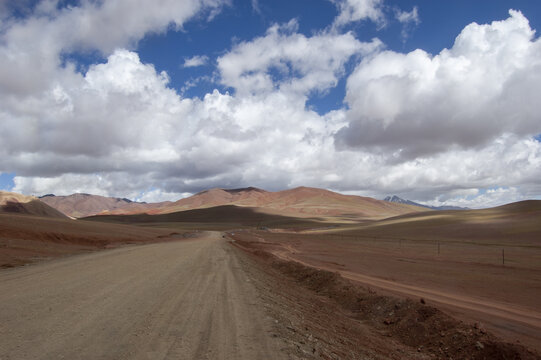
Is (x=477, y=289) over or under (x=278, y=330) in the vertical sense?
under

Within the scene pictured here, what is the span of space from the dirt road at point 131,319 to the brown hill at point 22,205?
123 m

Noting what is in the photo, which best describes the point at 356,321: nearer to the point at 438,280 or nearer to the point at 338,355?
the point at 338,355

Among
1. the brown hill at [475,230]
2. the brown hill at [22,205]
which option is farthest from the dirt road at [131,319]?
the brown hill at [22,205]

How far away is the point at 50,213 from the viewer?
425ft

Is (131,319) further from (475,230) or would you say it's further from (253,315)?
(475,230)

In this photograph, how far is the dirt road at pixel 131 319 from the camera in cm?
654

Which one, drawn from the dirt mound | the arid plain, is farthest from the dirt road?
the dirt mound

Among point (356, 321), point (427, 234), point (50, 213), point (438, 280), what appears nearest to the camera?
point (356, 321)

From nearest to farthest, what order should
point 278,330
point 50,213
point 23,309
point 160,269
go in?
point 278,330
point 23,309
point 160,269
point 50,213

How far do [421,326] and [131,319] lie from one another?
7.85m

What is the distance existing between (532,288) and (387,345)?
13.5 m

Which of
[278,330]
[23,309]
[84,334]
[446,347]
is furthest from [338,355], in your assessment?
[23,309]

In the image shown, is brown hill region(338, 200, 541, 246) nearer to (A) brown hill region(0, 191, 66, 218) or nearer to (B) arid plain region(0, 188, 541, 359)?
(B) arid plain region(0, 188, 541, 359)

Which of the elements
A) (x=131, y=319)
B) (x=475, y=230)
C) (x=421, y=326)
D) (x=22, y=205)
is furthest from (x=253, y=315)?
(x=22, y=205)
